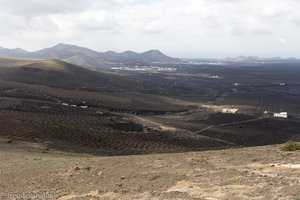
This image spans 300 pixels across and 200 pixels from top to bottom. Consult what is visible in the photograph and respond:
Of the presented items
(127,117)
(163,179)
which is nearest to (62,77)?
(127,117)

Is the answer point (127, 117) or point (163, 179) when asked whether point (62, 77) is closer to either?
point (127, 117)

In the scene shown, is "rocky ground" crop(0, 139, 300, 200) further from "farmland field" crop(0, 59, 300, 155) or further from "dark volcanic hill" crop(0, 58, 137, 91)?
"dark volcanic hill" crop(0, 58, 137, 91)

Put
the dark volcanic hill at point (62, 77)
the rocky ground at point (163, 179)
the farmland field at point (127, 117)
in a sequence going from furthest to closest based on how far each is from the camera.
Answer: the dark volcanic hill at point (62, 77), the farmland field at point (127, 117), the rocky ground at point (163, 179)

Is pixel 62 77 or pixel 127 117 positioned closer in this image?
pixel 127 117

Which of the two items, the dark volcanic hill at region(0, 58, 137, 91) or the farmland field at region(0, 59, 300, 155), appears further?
the dark volcanic hill at region(0, 58, 137, 91)

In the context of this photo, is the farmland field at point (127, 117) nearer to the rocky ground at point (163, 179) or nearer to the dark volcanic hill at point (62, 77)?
the dark volcanic hill at point (62, 77)

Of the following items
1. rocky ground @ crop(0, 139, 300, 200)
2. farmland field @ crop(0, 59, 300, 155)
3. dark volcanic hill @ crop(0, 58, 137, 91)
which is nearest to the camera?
rocky ground @ crop(0, 139, 300, 200)

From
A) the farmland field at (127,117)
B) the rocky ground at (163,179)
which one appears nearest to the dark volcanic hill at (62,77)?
the farmland field at (127,117)

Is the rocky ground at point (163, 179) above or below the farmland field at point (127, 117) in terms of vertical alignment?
above

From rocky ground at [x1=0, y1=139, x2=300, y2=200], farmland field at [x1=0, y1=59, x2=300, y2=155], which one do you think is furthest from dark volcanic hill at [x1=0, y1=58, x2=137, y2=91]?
rocky ground at [x1=0, y1=139, x2=300, y2=200]
